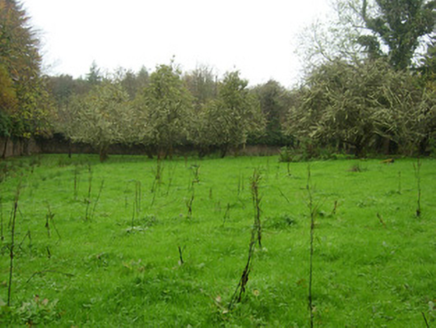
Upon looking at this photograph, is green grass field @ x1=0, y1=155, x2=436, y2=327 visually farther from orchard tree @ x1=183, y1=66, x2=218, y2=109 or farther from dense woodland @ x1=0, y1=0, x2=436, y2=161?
orchard tree @ x1=183, y1=66, x2=218, y2=109

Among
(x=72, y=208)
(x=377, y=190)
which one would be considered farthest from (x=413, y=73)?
(x=72, y=208)

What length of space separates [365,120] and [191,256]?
76.8ft

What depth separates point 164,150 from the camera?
142 feet

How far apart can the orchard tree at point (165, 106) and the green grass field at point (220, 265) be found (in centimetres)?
2440

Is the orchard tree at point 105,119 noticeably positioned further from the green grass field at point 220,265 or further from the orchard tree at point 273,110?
the green grass field at point 220,265

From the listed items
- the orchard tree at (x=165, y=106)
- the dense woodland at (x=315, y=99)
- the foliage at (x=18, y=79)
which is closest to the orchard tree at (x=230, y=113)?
the dense woodland at (x=315, y=99)

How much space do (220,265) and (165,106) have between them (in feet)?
101

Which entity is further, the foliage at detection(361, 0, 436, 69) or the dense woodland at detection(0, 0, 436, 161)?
the foliage at detection(361, 0, 436, 69)

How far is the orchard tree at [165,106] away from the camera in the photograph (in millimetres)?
35688

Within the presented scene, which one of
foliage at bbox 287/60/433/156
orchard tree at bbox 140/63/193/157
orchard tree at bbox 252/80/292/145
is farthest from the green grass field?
orchard tree at bbox 252/80/292/145

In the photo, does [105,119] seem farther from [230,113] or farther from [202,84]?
[202,84]

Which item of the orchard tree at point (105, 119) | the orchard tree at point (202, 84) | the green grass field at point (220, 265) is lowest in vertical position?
the green grass field at point (220, 265)

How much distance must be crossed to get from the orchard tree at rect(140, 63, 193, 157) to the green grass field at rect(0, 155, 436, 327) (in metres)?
24.4

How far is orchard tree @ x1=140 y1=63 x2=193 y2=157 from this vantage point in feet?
117
